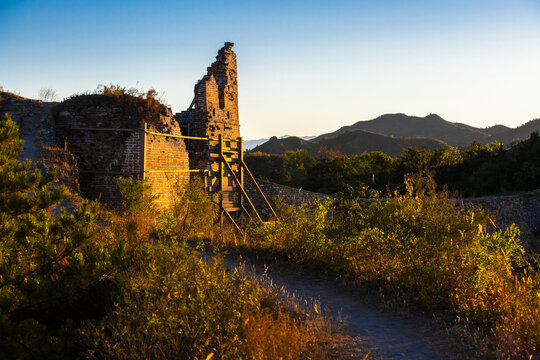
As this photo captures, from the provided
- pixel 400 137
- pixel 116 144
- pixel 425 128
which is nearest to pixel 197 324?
pixel 116 144

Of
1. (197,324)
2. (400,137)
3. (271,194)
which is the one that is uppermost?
(400,137)

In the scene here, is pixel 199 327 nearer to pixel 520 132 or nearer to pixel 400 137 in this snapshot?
pixel 400 137

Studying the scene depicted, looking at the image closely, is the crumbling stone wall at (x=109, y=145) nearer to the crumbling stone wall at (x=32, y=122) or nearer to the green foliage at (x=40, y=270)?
the crumbling stone wall at (x=32, y=122)

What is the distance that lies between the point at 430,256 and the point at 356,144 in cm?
6010

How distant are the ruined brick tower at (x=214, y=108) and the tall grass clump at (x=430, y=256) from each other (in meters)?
7.09

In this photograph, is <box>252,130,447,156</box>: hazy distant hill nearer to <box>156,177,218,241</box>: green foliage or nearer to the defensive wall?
the defensive wall

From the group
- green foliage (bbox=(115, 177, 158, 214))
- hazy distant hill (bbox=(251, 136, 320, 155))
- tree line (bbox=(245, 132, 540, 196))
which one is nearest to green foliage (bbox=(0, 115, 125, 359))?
green foliage (bbox=(115, 177, 158, 214))

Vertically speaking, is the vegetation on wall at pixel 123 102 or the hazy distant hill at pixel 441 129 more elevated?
the hazy distant hill at pixel 441 129

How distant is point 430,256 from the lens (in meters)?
5.40

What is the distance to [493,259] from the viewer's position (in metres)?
4.52

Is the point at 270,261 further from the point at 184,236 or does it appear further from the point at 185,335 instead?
the point at 185,335

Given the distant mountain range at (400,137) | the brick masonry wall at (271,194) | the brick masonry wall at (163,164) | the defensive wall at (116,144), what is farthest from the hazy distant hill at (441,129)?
the defensive wall at (116,144)

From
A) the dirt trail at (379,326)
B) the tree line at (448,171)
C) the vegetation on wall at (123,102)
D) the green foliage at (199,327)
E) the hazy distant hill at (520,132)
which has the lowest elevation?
the dirt trail at (379,326)

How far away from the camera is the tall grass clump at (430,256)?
4110 mm
